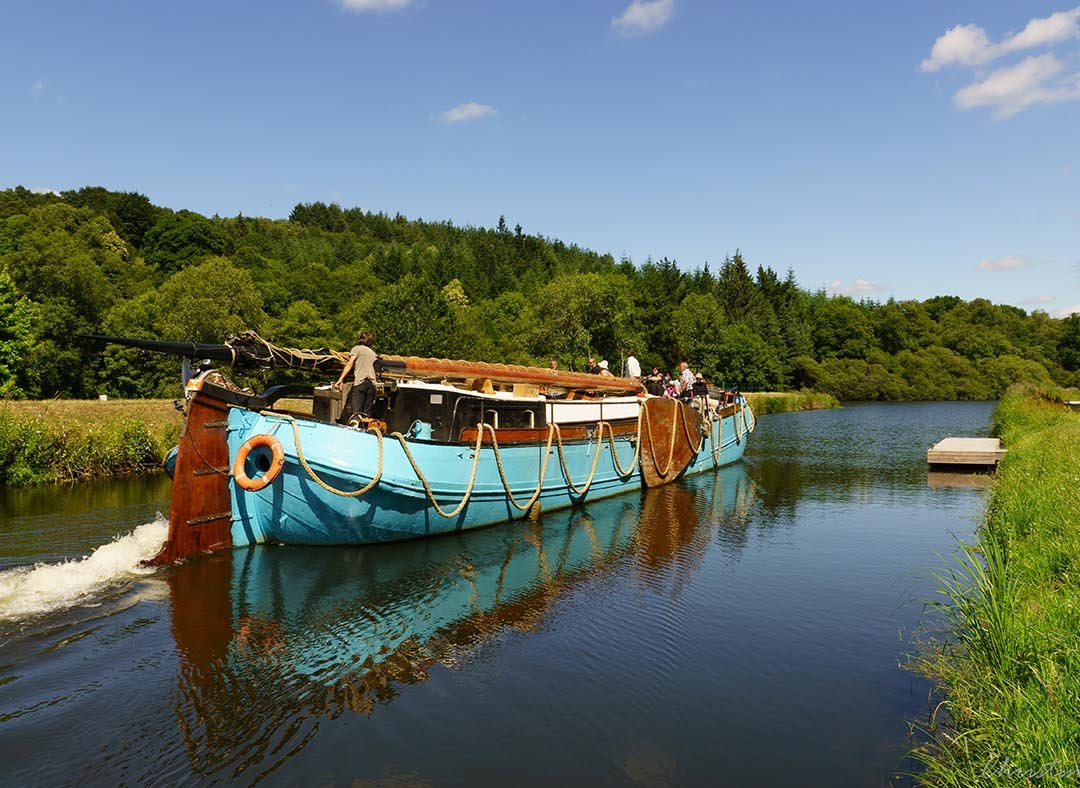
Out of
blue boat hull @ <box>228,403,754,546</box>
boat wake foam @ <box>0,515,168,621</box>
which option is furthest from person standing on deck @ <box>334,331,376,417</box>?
boat wake foam @ <box>0,515,168,621</box>

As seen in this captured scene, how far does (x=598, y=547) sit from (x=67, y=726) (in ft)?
27.2

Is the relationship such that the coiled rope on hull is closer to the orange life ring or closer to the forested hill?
the orange life ring

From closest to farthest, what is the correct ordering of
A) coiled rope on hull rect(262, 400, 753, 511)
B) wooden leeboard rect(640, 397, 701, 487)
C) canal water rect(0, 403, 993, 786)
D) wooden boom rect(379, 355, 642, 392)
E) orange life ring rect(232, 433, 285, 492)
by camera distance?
canal water rect(0, 403, 993, 786) → orange life ring rect(232, 433, 285, 492) → coiled rope on hull rect(262, 400, 753, 511) → wooden boom rect(379, 355, 642, 392) → wooden leeboard rect(640, 397, 701, 487)

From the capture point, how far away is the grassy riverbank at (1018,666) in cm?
392

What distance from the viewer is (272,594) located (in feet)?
30.9

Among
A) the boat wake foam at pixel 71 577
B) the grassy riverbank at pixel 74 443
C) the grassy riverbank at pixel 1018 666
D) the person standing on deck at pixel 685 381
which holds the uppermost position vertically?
the person standing on deck at pixel 685 381

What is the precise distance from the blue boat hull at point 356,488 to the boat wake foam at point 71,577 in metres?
1.44

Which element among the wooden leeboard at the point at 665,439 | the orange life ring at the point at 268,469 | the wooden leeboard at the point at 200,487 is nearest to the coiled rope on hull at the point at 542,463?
the wooden leeboard at the point at 665,439

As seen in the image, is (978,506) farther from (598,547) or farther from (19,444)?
(19,444)

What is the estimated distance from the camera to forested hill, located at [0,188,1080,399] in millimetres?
43531

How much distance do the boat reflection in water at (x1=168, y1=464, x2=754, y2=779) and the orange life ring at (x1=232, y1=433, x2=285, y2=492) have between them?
125cm

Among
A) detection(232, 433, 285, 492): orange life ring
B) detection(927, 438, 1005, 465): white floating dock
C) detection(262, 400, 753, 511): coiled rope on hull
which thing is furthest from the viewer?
detection(927, 438, 1005, 465): white floating dock

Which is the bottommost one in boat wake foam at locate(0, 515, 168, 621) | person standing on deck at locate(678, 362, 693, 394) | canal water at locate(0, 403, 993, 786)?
canal water at locate(0, 403, 993, 786)

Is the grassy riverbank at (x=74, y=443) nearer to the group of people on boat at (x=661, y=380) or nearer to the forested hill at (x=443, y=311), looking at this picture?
the group of people on boat at (x=661, y=380)
